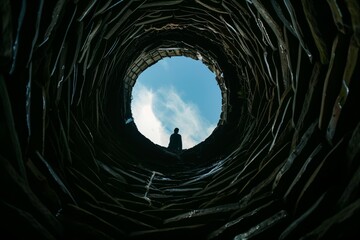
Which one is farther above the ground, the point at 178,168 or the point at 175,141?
the point at 175,141

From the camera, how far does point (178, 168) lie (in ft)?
26.8

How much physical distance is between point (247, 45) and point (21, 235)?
215 inches

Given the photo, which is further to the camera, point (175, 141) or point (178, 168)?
point (175, 141)

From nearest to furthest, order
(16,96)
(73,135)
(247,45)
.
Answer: (16,96) → (73,135) → (247,45)

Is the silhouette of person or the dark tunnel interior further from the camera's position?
the silhouette of person

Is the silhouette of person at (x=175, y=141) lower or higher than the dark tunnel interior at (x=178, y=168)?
higher

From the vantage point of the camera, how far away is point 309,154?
3.69 m

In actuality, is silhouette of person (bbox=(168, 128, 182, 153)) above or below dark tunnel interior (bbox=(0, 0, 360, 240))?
above

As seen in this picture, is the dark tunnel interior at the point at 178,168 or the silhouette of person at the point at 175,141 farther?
the silhouette of person at the point at 175,141

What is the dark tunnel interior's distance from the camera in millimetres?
2928

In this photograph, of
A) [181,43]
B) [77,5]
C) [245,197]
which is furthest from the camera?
[181,43]

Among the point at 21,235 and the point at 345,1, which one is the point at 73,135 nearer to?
the point at 21,235

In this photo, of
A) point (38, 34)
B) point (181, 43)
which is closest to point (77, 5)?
point (38, 34)

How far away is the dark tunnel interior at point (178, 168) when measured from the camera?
2928 mm
